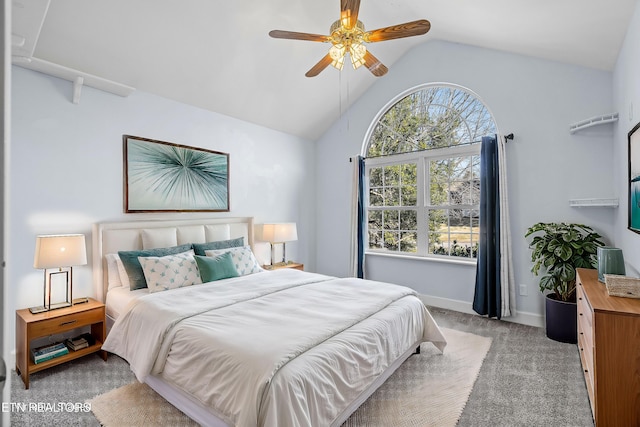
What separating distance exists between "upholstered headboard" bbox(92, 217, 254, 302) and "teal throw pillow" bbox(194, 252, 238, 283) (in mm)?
491

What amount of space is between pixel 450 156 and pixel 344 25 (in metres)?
2.57

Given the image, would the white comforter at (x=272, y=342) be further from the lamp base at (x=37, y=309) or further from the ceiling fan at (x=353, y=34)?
the ceiling fan at (x=353, y=34)

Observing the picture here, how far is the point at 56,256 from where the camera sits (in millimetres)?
2492

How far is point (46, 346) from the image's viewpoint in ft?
8.68

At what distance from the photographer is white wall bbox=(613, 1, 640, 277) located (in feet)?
7.38

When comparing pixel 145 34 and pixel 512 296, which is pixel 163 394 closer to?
pixel 145 34

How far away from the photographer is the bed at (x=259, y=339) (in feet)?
5.24

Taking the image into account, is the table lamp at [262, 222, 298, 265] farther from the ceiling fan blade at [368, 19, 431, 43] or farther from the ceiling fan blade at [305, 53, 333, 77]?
the ceiling fan blade at [368, 19, 431, 43]

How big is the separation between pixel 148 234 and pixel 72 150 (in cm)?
97

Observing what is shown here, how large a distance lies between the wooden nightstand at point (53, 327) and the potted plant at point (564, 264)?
13.2 feet

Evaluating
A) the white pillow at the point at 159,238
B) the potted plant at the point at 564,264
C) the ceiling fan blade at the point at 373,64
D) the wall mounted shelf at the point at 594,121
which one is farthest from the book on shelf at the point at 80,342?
the wall mounted shelf at the point at 594,121

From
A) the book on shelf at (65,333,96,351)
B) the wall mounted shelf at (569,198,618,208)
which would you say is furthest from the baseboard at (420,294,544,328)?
the book on shelf at (65,333,96,351)

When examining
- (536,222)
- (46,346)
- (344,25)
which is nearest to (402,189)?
(536,222)

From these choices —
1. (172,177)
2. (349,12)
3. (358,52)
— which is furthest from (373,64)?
(172,177)
